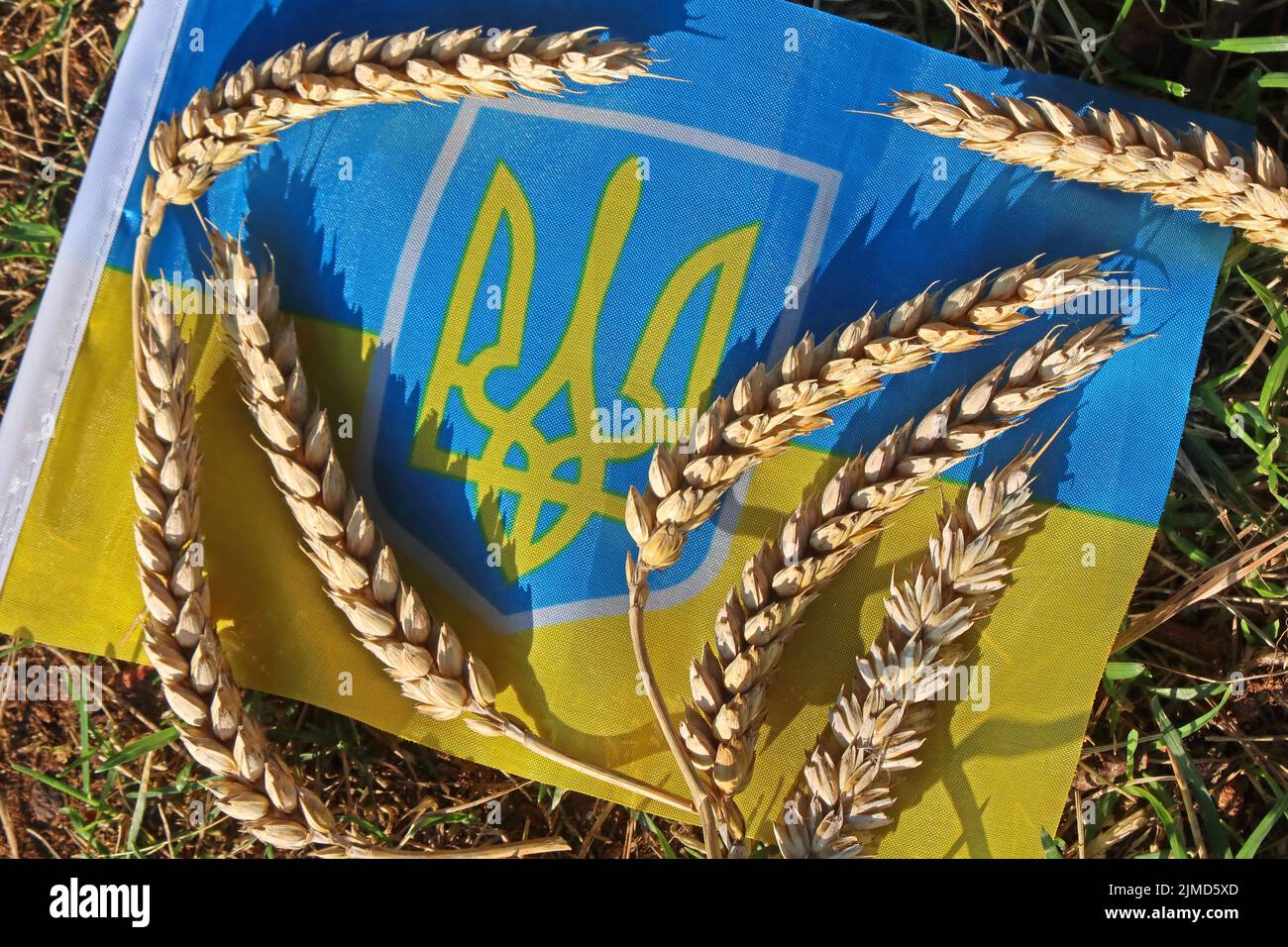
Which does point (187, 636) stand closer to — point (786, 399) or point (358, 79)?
point (358, 79)

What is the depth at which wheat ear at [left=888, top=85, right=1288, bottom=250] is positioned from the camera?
1.82 metres

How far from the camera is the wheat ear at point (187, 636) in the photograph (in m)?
1.83

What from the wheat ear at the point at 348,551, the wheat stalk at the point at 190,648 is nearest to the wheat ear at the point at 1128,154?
the wheat ear at the point at 348,551

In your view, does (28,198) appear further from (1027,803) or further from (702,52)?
(1027,803)

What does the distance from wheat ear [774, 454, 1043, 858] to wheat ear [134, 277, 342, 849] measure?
96 centimetres

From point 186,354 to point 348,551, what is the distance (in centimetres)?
53

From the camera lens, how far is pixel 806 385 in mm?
1794

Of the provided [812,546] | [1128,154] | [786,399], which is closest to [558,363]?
[786,399]

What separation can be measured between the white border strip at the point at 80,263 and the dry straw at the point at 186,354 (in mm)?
173

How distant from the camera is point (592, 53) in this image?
188 centimetres

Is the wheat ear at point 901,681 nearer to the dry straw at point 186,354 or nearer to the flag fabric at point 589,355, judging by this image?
the flag fabric at point 589,355
